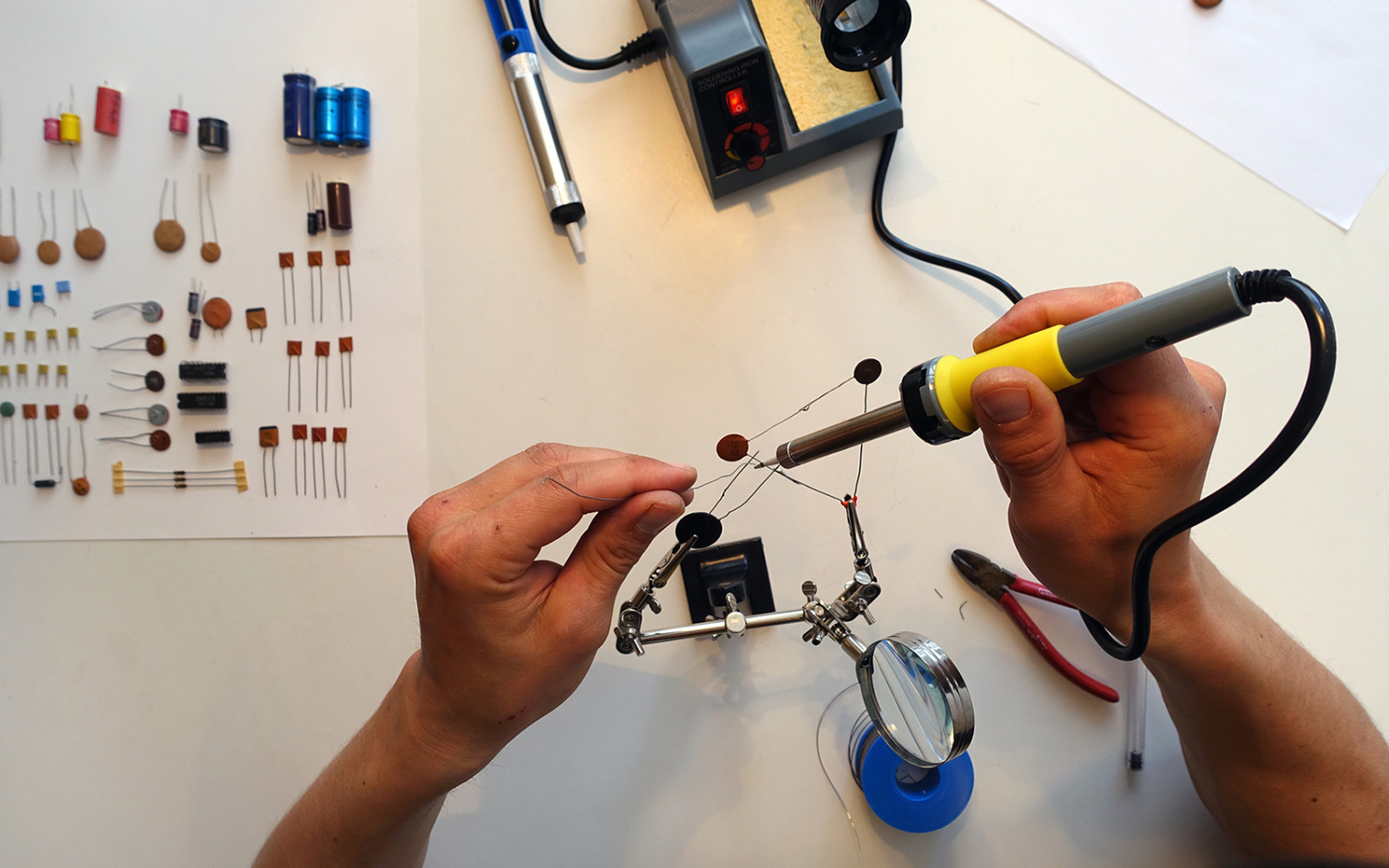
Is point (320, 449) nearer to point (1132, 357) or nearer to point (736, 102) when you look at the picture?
point (736, 102)

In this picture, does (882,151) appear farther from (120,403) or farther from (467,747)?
(120,403)

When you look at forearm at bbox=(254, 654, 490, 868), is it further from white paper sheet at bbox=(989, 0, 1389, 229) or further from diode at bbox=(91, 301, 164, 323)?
white paper sheet at bbox=(989, 0, 1389, 229)

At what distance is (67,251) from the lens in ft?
3.54

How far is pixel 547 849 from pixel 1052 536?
750mm

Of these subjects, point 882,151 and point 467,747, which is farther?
point 882,151

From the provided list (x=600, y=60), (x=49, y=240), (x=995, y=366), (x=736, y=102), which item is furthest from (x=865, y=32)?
(x=49, y=240)

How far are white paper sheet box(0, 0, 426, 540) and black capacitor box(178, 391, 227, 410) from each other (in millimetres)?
12

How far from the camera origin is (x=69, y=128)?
1.06m

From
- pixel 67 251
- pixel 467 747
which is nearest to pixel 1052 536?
pixel 467 747

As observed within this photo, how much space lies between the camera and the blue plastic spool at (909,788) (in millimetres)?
850

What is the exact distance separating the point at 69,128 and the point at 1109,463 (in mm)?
1460

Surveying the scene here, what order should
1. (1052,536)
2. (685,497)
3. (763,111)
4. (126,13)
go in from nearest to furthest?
(1052,536)
(685,497)
(763,111)
(126,13)

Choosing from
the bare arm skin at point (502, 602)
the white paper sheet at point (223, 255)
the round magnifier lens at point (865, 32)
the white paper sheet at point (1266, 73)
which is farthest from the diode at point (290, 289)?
the white paper sheet at point (1266, 73)

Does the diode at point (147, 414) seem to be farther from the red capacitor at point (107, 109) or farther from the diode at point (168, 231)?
the red capacitor at point (107, 109)
